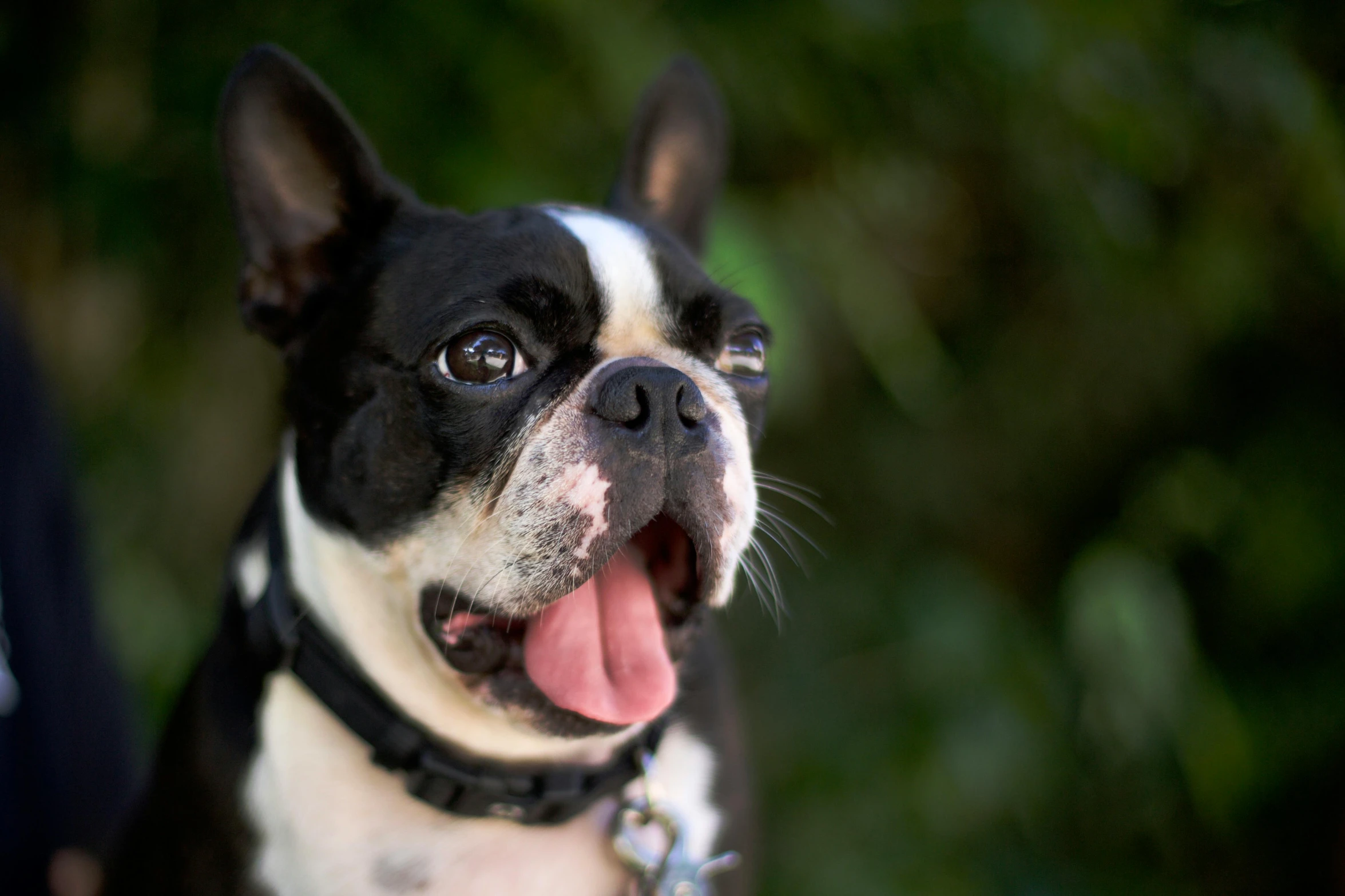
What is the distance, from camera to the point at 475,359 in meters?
1.27

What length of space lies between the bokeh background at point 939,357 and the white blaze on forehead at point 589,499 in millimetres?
993

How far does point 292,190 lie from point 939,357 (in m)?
2.06

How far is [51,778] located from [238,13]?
157cm

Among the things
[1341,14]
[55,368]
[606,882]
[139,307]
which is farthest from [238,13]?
[1341,14]

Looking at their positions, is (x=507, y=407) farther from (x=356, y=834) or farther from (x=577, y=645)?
(x=356, y=834)

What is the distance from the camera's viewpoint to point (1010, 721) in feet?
9.31

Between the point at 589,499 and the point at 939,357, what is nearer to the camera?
the point at 589,499

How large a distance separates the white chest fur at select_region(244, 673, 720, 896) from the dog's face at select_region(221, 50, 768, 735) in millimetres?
180

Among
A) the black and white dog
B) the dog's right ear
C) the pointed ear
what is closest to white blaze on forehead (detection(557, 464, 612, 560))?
the black and white dog

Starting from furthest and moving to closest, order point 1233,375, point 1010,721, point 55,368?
point 1233,375 → point 1010,721 → point 55,368

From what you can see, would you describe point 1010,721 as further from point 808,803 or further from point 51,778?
point 51,778

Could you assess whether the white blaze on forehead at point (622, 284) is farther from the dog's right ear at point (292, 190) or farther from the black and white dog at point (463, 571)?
the dog's right ear at point (292, 190)

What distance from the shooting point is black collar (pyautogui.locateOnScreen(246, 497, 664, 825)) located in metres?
1.26

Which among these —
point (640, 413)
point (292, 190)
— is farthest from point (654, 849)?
point (292, 190)
